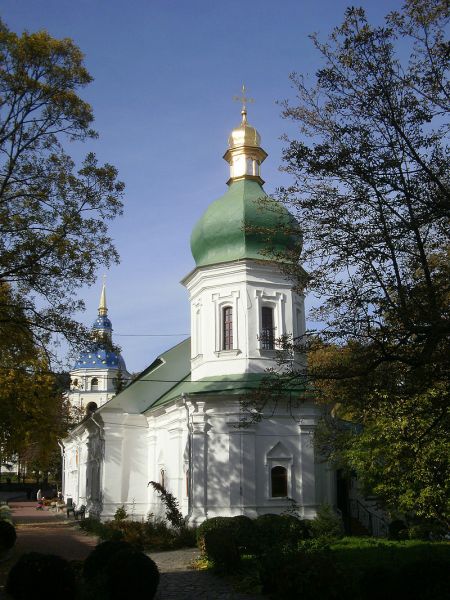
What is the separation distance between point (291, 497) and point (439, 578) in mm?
12282

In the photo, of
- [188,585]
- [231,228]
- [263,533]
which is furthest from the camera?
[231,228]

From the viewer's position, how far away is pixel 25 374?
1709cm

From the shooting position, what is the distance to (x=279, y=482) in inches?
824

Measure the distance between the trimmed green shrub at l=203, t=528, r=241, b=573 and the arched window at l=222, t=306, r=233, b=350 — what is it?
920 centimetres

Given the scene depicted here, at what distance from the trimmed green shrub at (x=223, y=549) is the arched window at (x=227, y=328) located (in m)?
9.20

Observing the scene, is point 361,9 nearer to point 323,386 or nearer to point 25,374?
point 323,386

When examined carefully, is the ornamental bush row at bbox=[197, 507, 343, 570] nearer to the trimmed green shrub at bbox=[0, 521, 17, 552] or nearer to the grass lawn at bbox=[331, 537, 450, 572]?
the grass lawn at bbox=[331, 537, 450, 572]

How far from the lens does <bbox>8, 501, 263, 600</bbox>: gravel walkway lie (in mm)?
11727

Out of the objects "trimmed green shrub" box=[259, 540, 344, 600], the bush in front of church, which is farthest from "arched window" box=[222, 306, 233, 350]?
"trimmed green shrub" box=[259, 540, 344, 600]

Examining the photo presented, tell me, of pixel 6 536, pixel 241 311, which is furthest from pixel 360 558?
pixel 241 311

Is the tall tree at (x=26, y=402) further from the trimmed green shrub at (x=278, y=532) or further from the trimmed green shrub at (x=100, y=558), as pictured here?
the trimmed green shrub at (x=278, y=532)

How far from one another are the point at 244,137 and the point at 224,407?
11.1m

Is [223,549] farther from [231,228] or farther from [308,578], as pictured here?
[231,228]

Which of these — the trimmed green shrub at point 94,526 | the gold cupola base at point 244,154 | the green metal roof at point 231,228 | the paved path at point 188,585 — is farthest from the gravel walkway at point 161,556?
the gold cupola base at point 244,154
